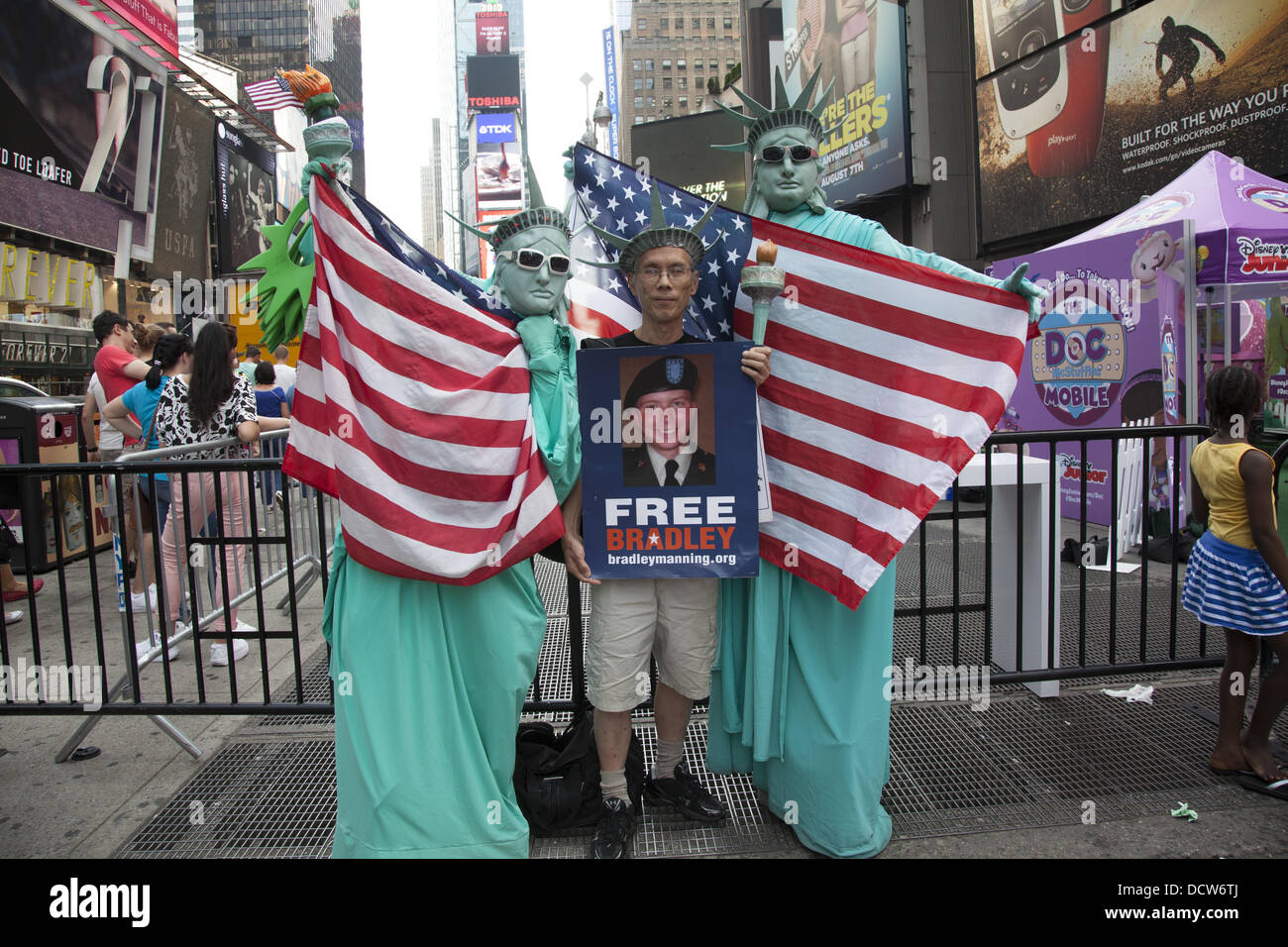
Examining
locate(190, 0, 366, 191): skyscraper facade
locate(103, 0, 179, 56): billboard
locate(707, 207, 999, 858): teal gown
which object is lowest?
locate(707, 207, 999, 858): teal gown

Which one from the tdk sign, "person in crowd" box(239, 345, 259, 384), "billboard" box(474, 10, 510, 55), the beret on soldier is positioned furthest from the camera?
"billboard" box(474, 10, 510, 55)

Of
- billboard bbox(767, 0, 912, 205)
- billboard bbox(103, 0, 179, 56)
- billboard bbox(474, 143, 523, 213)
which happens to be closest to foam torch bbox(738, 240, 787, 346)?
billboard bbox(767, 0, 912, 205)

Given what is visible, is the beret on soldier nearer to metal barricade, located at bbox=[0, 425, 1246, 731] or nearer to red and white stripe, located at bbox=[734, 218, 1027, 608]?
red and white stripe, located at bbox=[734, 218, 1027, 608]

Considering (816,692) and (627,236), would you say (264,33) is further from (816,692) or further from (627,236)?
(816,692)

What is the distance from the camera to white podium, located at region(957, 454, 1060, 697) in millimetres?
4137

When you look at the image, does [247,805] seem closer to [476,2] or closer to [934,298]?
[934,298]

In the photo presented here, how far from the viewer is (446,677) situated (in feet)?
8.75

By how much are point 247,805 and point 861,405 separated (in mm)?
2857

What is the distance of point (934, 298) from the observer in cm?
286

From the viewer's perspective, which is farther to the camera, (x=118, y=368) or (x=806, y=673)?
(x=118, y=368)

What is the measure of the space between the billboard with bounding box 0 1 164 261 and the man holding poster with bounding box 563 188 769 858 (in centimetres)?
1758

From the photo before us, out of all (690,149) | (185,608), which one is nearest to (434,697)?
(185,608)

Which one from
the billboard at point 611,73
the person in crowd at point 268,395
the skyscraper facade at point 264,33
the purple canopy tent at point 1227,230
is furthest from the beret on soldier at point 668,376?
the billboard at point 611,73

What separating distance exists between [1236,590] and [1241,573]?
3.0 inches
